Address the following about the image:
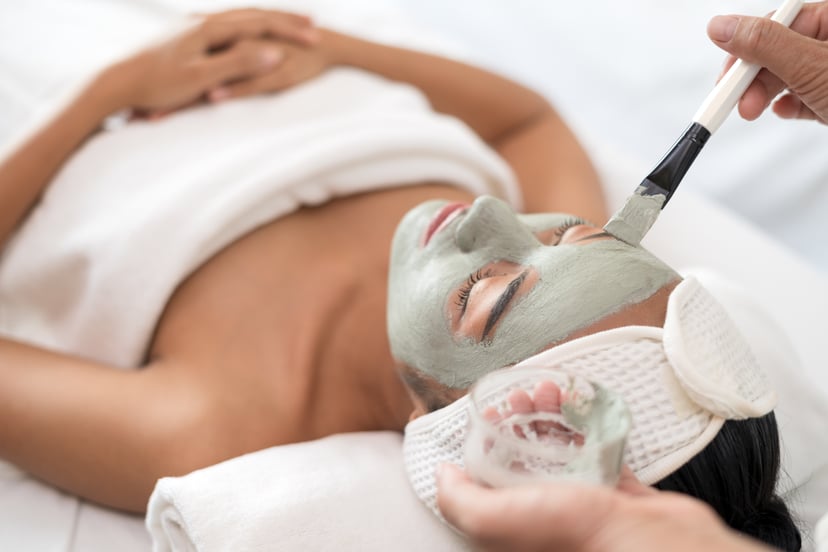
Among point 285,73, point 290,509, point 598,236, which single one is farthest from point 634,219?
point 285,73

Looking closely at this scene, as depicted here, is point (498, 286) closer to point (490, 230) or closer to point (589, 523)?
point (490, 230)

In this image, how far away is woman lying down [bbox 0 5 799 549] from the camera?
793 millimetres

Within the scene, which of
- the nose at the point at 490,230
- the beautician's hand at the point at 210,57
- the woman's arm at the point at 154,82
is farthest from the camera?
the beautician's hand at the point at 210,57

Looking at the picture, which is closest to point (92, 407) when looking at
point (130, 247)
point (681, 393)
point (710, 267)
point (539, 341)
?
point (130, 247)

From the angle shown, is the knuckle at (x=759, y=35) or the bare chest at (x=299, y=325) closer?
the knuckle at (x=759, y=35)

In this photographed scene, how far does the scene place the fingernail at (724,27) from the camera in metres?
0.84

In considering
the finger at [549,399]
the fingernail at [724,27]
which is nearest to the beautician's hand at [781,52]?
the fingernail at [724,27]

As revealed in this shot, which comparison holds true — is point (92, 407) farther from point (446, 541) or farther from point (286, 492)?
point (446, 541)

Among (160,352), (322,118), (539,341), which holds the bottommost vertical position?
(160,352)

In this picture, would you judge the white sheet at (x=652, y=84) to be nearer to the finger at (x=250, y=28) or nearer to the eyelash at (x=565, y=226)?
the finger at (x=250, y=28)

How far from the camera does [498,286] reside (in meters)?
0.85

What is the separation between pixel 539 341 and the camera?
31.5 inches

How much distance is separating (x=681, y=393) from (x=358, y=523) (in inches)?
15.4

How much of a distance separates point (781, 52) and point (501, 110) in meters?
0.75
